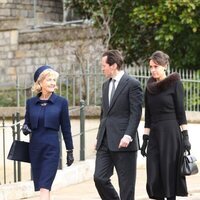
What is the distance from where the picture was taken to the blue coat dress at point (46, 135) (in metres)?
8.92

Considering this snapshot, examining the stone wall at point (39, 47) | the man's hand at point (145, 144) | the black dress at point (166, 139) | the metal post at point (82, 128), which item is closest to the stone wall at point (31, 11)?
the stone wall at point (39, 47)

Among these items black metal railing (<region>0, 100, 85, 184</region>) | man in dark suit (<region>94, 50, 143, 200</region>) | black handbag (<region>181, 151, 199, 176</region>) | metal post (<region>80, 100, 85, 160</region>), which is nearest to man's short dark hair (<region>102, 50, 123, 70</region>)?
man in dark suit (<region>94, 50, 143, 200</region>)

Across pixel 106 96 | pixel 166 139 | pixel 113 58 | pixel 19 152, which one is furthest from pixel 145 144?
pixel 19 152

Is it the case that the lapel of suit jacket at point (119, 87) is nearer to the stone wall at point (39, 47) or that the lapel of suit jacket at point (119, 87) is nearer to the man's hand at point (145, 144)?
the man's hand at point (145, 144)

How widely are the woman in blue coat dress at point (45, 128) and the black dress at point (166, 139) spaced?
97 cm

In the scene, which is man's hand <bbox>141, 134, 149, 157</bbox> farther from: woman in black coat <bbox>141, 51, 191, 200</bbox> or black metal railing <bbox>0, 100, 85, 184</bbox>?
black metal railing <bbox>0, 100, 85, 184</bbox>

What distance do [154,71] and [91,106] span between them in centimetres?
592

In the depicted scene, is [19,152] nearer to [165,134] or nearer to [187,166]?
[165,134]

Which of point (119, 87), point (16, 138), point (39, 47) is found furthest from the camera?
point (39, 47)

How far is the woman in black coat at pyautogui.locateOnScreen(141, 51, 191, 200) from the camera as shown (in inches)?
367

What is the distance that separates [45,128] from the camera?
29.3ft

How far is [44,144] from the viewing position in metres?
8.91

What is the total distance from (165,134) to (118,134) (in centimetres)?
58

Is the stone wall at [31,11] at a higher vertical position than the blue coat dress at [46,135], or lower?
higher
